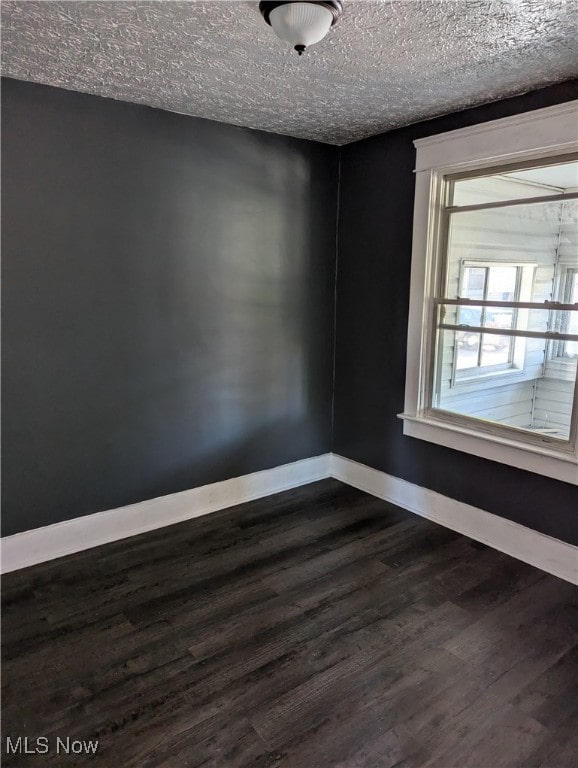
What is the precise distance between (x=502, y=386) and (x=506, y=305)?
66 cm

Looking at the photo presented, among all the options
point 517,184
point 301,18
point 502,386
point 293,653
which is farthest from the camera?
point 502,386

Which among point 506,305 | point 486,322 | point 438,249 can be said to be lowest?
point 486,322

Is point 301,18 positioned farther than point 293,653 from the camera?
No

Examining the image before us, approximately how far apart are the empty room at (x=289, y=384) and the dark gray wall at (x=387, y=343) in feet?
0.06

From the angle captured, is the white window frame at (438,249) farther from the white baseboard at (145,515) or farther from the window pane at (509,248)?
the white baseboard at (145,515)

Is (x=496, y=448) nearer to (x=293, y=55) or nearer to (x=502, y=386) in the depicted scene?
(x=502, y=386)

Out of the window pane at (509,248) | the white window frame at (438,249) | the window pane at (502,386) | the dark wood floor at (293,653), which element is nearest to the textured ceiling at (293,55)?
the white window frame at (438,249)

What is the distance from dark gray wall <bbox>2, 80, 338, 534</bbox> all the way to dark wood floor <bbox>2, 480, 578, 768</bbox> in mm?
538

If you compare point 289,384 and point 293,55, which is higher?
point 293,55

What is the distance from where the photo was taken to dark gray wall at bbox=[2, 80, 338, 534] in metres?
2.67

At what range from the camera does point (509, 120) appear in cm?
270

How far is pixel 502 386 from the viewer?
338 cm

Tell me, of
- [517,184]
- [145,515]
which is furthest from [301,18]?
[145,515]

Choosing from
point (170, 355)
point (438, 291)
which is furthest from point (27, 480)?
point (438, 291)
